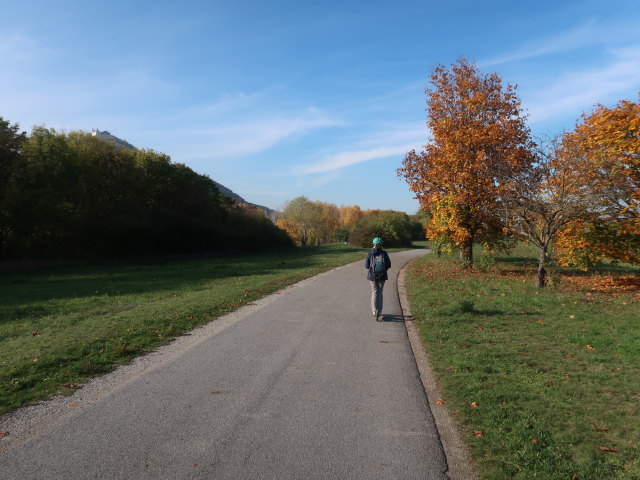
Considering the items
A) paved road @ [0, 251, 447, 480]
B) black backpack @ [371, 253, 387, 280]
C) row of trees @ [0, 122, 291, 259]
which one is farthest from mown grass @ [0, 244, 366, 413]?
row of trees @ [0, 122, 291, 259]

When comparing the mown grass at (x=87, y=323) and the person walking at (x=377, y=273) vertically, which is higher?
the person walking at (x=377, y=273)

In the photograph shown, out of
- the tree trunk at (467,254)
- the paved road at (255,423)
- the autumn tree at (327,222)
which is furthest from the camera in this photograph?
the autumn tree at (327,222)

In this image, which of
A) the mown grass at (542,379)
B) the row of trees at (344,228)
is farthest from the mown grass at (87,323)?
the row of trees at (344,228)

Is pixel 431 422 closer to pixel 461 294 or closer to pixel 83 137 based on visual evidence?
pixel 461 294

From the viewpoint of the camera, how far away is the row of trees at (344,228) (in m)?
62.9

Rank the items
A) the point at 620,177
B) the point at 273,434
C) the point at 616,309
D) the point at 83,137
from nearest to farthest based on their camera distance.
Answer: the point at 273,434 < the point at 616,309 < the point at 620,177 < the point at 83,137

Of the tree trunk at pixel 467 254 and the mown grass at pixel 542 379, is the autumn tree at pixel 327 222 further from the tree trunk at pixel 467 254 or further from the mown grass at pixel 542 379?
the mown grass at pixel 542 379

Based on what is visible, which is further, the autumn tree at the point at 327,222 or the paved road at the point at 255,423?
the autumn tree at the point at 327,222

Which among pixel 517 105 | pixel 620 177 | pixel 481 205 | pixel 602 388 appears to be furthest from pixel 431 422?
pixel 517 105

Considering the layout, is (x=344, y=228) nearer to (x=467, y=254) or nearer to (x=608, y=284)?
(x=467, y=254)

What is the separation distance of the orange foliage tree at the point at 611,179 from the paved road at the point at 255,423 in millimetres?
10424

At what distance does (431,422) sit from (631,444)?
1.81 meters

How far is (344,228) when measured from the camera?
307 feet

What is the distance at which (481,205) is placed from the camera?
18.0 metres
